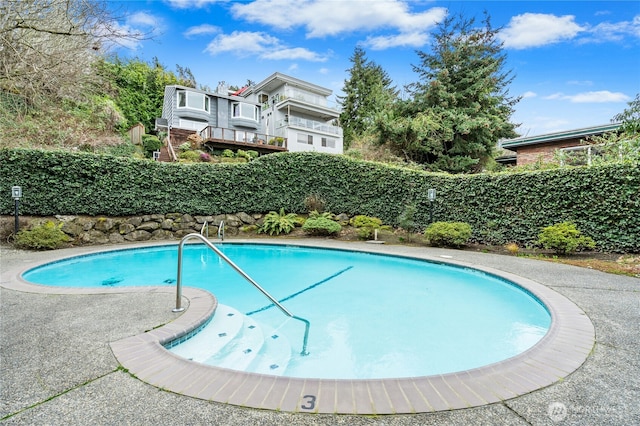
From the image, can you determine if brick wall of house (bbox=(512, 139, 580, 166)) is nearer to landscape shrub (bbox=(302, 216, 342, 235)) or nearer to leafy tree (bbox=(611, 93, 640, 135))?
leafy tree (bbox=(611, 93, 640, 135))

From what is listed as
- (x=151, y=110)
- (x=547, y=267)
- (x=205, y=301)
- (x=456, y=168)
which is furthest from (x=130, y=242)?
(x=151, y=110)

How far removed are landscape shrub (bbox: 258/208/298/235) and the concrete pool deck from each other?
887cm

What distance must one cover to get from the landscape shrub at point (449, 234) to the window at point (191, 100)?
74.2 ft

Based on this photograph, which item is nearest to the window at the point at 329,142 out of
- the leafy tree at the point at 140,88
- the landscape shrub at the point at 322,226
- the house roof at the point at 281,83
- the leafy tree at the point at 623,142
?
the house roof at the point at 281,83

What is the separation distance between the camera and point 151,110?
2747 centimetres

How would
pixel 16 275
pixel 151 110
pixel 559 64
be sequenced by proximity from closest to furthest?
1. pixel 16 275
2. pixel 559 64
3. pixel 151 110

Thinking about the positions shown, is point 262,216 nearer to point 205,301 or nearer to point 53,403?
point 205,301

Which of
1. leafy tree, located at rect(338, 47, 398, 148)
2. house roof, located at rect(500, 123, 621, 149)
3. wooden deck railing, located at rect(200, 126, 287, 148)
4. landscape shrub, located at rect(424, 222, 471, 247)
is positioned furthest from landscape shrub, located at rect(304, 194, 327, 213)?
leafy tree, located at rect(338, 47, 398, 148)

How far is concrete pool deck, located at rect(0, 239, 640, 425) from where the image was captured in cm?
195

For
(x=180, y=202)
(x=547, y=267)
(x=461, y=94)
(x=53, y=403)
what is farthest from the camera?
(x=461, y=94)

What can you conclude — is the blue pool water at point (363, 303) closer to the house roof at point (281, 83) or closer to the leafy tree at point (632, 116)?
the leafy tree at point (632, 116)

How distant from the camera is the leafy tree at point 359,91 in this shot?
110 feet

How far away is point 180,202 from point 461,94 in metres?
16.7

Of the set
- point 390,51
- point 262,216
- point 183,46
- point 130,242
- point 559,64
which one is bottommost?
point 130,242
